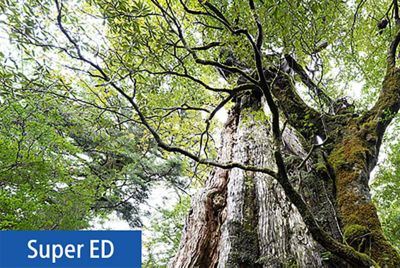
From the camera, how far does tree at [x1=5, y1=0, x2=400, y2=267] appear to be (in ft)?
6.88

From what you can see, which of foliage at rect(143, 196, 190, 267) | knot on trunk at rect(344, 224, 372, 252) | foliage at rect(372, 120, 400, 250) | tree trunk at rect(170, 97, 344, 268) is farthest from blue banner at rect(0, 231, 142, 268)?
foliage at rect(372, 120, 400, 250)

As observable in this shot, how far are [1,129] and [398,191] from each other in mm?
5524

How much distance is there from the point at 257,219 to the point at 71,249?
1.79 m

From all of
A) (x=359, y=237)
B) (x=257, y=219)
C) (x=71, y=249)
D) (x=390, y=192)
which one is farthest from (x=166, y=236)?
(x=359, y=237)

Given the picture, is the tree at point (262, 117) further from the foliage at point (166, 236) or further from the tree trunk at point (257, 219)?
the foliage at point (166, 236)

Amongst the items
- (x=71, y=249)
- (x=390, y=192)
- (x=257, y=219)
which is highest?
(x=390, y=192)

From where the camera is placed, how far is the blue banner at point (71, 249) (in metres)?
3.08

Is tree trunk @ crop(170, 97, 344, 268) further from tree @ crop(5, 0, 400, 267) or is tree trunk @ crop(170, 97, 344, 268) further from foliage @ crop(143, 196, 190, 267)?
foliage @ crop(143, 196, 190, 267)

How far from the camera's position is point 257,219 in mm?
2646

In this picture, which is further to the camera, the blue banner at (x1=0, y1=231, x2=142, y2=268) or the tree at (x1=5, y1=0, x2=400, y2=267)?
the blue banner at (x1=0, y1=231, x2=142, y2=268)

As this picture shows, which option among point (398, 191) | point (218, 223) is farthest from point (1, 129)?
point (398, 191)

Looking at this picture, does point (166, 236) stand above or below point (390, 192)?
below

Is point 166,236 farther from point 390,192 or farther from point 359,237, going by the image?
point 359,237

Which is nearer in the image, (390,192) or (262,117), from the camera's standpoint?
(262,117)
